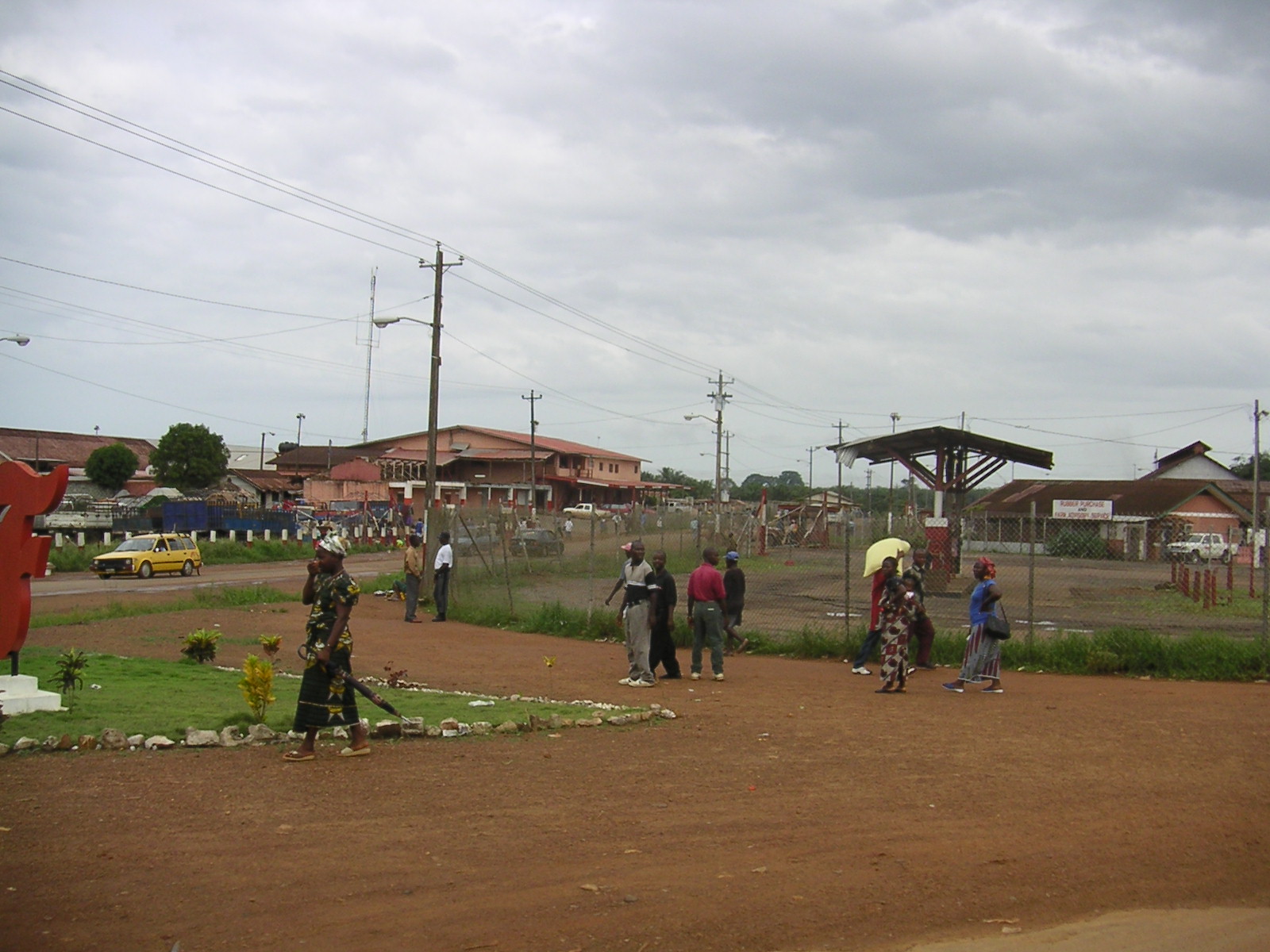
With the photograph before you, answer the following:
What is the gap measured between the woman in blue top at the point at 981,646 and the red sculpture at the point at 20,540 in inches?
384

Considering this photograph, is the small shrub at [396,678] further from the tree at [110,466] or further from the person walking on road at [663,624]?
the tree at [110,466]

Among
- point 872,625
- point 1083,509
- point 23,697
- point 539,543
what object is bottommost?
point 23,697

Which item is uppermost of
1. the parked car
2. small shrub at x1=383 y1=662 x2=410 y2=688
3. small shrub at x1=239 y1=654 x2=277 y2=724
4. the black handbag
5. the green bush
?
the green bush

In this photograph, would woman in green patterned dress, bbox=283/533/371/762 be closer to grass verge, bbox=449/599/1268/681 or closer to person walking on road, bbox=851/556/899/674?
person walking on road, bbox=851/556/899/674

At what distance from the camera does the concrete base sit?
9852 mm

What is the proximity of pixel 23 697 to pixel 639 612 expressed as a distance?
6502 millimetres

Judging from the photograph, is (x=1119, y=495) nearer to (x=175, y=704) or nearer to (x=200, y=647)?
(x=200, y=647)

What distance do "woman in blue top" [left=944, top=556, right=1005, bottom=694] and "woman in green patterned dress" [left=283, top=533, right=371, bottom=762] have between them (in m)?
7.61

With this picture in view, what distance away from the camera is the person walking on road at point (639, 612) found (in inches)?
531

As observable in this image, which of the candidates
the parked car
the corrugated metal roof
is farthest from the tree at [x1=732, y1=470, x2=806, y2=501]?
the parked car

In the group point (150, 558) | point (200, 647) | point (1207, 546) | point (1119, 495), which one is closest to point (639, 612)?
point (200, 647)

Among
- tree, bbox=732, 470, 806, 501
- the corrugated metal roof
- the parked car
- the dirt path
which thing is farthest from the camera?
tree, bbox=732, 470, 806, 501

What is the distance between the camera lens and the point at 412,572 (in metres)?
22.3


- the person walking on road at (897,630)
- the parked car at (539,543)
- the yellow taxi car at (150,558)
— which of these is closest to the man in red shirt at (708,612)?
the person walking on road at (897,630)
